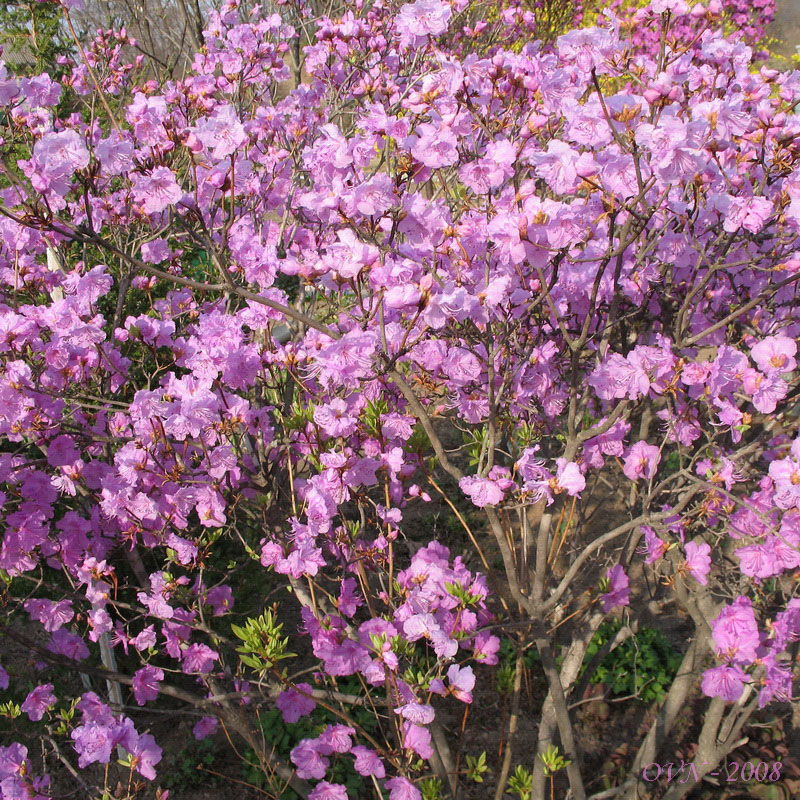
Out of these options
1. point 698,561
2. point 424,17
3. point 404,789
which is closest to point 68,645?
point 404,789

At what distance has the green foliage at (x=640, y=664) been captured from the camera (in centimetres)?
316

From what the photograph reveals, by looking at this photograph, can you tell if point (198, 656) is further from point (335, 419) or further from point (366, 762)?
point (335, 419)

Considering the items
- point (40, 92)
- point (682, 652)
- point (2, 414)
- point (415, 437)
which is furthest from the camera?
point (682, 652)

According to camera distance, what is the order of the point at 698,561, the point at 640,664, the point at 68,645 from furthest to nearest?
the point at 640,664 < the point at 68,645 < the point at 698,561

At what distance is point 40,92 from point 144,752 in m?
2.45

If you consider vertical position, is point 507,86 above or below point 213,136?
above

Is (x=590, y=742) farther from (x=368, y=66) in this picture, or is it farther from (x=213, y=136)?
(x=368, y=66)

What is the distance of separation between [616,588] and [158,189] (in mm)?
2028

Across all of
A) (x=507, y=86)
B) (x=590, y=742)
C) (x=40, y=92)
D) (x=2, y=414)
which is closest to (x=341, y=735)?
(x=590, y=742)

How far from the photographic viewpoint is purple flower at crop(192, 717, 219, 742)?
2.84 metres

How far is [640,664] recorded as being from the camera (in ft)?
10.5

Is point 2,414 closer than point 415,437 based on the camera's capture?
Yes

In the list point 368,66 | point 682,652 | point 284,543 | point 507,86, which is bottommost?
point 682,652

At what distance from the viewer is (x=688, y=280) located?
2248 mm
